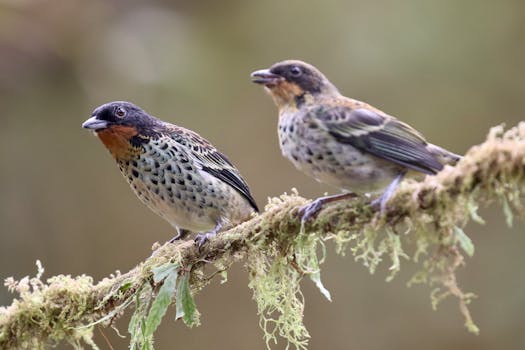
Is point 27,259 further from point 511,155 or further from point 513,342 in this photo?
point 511,155

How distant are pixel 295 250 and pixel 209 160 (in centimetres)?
127

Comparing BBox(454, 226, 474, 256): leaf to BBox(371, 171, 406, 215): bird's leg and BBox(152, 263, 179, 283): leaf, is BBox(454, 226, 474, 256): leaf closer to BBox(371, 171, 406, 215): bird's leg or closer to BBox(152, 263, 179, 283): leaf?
BBox(371, 171, 406, 215): bird's leg

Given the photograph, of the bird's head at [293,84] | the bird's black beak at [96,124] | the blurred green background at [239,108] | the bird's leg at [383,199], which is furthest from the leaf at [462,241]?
the blurred green background at [239,108]

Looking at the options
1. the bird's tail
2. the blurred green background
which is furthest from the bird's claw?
the blurred green background

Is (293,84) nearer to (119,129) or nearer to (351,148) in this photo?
(351,148)

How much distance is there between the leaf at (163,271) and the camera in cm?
364

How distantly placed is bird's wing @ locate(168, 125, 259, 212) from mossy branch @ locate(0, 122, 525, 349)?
2.13ft

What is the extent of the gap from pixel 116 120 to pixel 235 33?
4799 mm

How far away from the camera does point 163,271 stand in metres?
3.67

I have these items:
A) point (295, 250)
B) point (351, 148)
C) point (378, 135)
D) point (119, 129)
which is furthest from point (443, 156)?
point (119, 129)

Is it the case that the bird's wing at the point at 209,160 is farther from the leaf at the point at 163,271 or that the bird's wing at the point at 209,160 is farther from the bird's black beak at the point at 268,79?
the leaf at the point at 163,271

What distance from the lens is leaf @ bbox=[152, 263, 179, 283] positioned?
364 cm

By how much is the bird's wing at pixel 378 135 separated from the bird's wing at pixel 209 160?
3.37ft

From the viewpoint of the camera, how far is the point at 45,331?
3727mm
